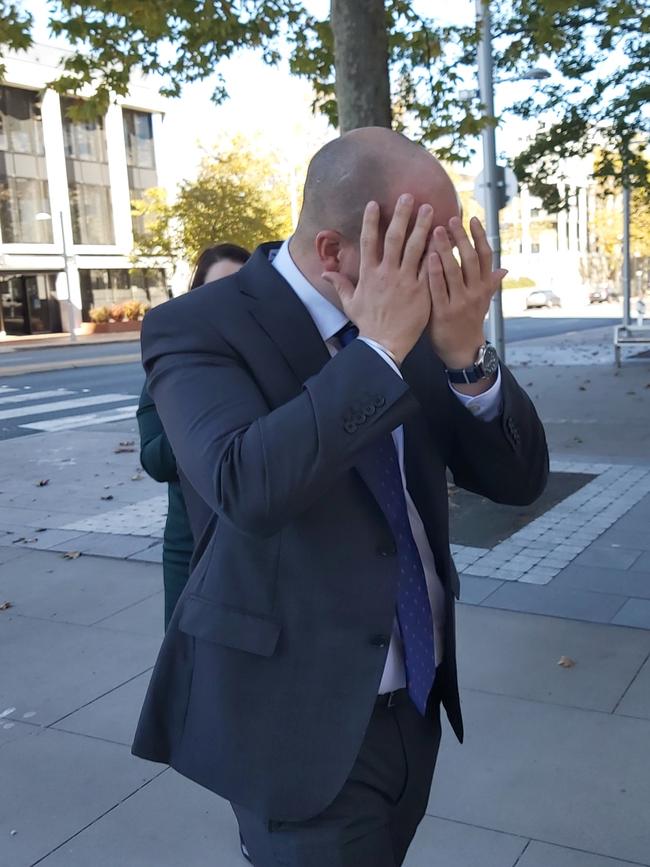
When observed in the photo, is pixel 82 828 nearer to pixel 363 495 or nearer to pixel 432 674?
pixel 432 674

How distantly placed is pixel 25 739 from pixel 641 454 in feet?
23.3

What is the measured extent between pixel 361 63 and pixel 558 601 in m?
3.95

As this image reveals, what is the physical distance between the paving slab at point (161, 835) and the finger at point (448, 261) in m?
2.29

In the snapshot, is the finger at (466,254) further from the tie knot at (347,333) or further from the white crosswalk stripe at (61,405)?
the white crosswalk stripe at (61,405)

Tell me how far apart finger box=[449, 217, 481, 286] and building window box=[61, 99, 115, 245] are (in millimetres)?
42480

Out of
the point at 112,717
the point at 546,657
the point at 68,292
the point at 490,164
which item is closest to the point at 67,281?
the point at 68,292

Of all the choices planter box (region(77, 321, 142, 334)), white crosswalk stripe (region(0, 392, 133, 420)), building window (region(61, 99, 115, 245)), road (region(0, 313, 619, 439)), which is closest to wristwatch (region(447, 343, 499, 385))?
road (region(0, 313, 619, 439))

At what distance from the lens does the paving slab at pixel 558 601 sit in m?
4.97

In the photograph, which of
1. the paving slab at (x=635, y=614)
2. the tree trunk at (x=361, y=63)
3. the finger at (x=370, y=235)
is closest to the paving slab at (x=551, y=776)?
the paving slab at (x=635, y=614)

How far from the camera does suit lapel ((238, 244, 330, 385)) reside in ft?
5.24

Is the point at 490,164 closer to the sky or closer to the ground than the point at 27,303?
closer to the sky

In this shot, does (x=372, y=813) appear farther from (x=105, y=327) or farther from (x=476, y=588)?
(x=105, y=327)

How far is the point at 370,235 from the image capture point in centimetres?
140

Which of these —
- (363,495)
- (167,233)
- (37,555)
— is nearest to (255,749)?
(363,495)
